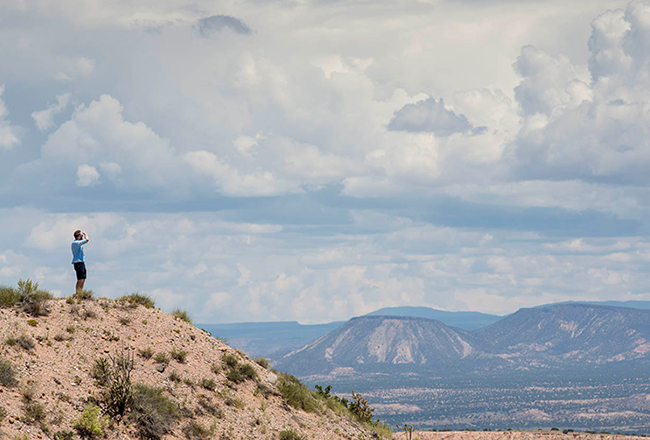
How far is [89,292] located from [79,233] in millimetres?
3766

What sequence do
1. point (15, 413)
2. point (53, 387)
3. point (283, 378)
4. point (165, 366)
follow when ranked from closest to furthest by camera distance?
point (15, 413) < point (53, 387) < point (165, 366) < point (283, 378)

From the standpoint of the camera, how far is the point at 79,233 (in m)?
33.2

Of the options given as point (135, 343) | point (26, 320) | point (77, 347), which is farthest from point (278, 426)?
point (26, 320)

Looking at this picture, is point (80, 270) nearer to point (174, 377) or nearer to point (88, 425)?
point (174, 377)

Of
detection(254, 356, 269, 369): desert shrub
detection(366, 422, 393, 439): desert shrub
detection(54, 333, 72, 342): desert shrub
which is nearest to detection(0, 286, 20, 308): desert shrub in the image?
detection(54, 333, 72, 342): desert shrub

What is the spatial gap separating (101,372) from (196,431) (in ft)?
14.0

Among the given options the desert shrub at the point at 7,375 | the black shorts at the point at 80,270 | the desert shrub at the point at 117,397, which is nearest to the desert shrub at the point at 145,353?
the black shorts at the point at 80,270

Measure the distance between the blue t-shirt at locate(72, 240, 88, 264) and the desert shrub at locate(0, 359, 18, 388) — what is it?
7.21m

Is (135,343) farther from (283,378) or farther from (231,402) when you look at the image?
(283,378)

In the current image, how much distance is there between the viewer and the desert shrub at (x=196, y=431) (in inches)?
1173

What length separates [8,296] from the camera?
105ft

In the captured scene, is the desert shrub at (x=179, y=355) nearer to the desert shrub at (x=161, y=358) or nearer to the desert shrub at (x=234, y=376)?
the desert shrub at (x=161, y=358)

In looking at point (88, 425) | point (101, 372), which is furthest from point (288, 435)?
point (88, 425)

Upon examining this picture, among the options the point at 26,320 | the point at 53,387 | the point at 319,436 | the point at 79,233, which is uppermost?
the point at 79,233
